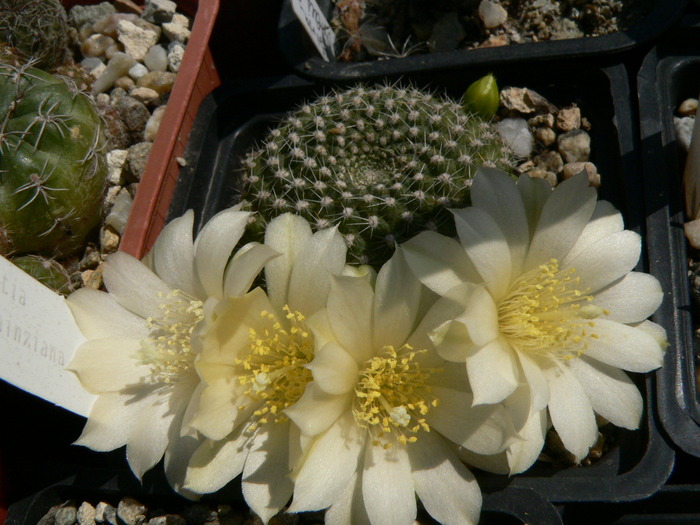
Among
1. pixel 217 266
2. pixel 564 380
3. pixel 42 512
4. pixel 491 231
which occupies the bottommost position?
pixel 42 512

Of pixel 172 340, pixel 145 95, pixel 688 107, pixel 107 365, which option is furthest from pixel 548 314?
pixel 145 95

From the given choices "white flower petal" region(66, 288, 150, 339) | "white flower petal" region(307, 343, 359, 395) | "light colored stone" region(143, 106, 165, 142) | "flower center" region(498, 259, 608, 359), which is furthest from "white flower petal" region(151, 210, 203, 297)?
"light colored stone" region(143, 106, 165, 142)

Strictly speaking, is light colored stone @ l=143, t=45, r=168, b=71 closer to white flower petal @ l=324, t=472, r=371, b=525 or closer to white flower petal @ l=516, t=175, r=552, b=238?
white flower petal @ l=516, t=175, r=552, b=238

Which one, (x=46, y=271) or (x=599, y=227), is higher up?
(x=599, y=227)

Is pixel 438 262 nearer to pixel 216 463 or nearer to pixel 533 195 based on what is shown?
pixel 533 195

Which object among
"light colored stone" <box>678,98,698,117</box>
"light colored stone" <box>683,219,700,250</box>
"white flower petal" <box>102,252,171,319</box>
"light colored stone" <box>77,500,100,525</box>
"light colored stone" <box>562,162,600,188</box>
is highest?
"light colored stone" <box>678,98,698,117</box>

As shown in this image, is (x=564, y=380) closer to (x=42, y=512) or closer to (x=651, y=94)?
(x=651, y=94)

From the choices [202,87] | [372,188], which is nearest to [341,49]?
[202,87]
